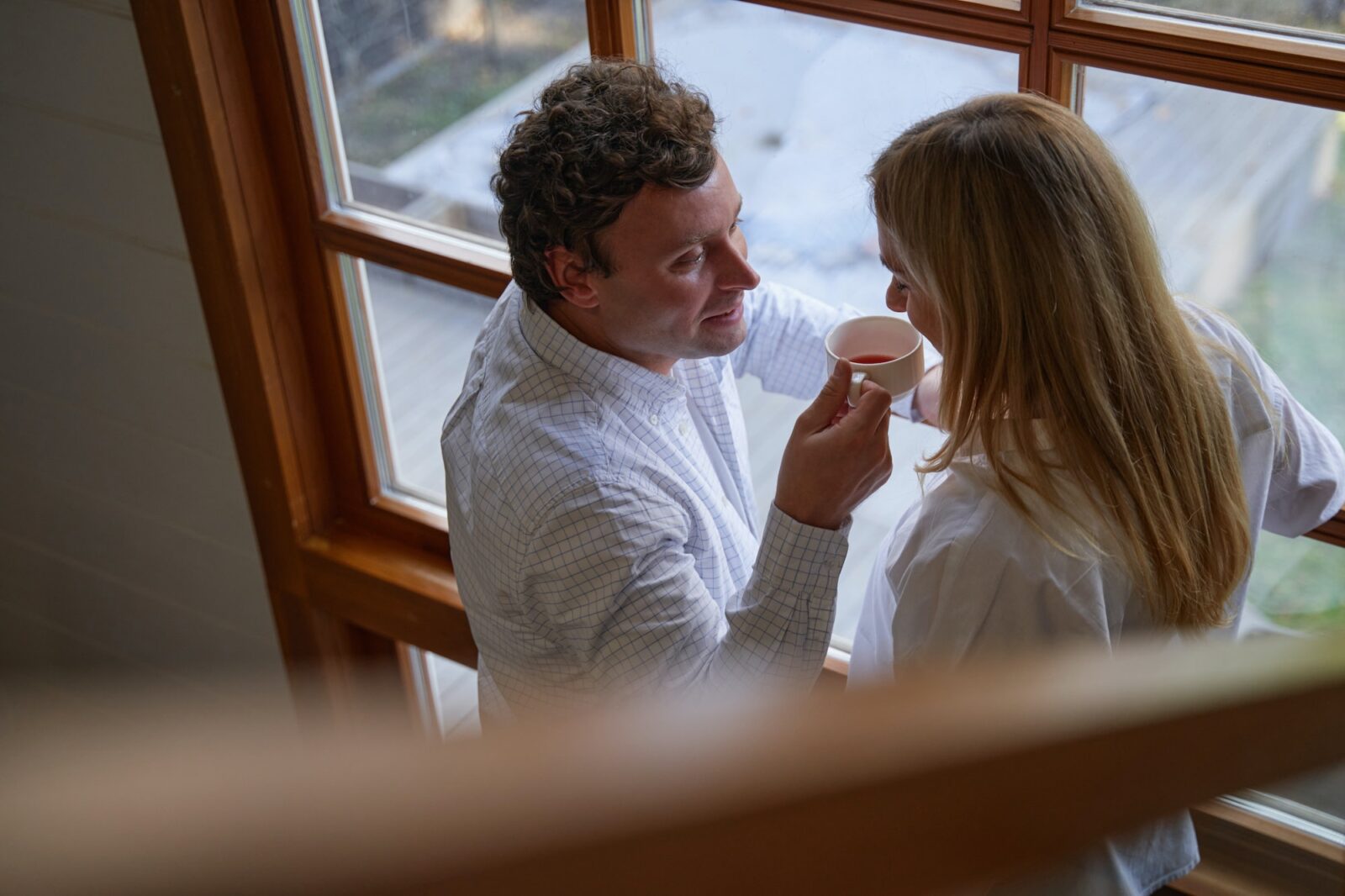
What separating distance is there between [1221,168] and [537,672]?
0.91 meters

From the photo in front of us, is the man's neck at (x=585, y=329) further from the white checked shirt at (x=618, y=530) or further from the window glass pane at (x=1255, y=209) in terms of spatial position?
the window glass pane at (x=1255, y=209)

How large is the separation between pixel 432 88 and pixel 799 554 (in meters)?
0.98

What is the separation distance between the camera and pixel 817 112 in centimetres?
161

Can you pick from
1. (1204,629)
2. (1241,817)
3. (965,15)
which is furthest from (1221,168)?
(1241,817)

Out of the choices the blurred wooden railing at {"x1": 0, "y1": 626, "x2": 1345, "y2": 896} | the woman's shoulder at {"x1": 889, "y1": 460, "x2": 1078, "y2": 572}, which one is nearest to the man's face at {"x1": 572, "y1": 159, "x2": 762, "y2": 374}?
the woman's shoulder at {"x1": 889, "y1": 460, "x2": 1078, "y2": 572}

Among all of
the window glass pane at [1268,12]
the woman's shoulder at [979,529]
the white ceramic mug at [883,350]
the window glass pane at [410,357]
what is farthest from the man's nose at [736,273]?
the window glass pane at [410,357]

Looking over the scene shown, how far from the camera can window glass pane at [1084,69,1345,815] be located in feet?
4.35

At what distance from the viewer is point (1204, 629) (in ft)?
4.05

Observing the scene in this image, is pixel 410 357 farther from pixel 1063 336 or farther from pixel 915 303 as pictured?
pixel 1063 336

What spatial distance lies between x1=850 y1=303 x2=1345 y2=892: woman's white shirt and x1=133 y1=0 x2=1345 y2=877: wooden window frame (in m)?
0.23

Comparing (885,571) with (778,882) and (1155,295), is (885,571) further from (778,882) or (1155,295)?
(778,882)

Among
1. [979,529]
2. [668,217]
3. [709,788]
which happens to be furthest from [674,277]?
[709,788]

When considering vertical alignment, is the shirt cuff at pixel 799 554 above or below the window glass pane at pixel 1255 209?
below

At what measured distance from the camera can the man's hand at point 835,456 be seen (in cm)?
125
